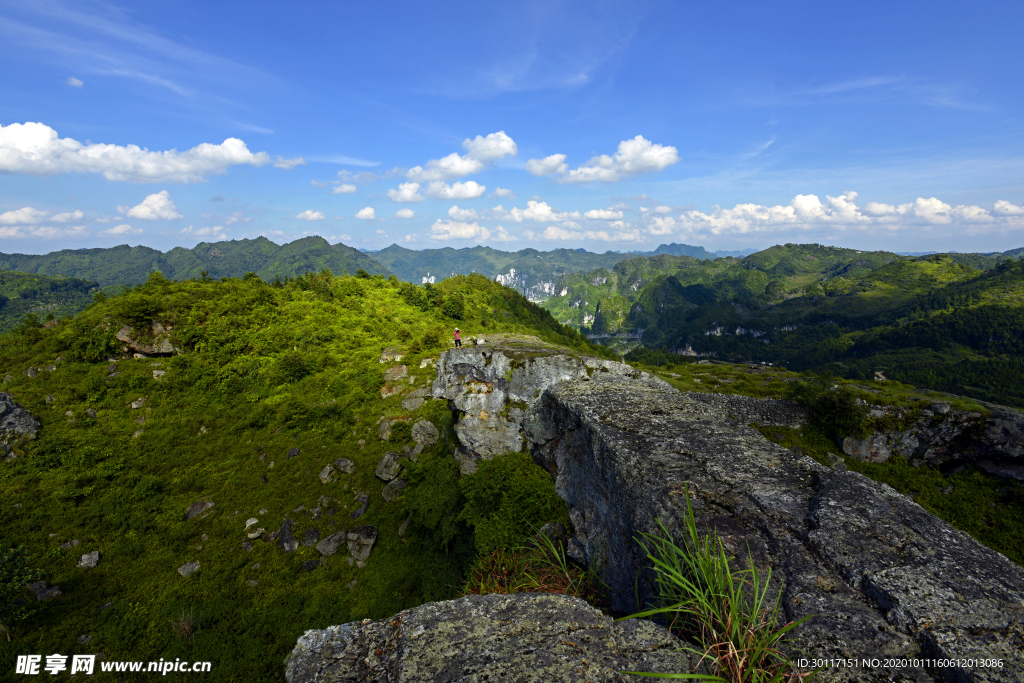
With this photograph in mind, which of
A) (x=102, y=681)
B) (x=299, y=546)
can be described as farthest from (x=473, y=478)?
(x=102, y=681)

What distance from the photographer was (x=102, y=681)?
12789mm

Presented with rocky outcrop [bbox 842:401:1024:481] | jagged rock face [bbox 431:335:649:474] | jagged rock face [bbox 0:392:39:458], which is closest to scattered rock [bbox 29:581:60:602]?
jagged rock face [bbox 0:392:39:458]

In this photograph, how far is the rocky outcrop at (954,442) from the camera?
19.7 meters

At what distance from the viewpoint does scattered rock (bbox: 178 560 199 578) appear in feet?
55.1

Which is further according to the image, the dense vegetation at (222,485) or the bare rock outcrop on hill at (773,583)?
the dense vegetation at (222,485)

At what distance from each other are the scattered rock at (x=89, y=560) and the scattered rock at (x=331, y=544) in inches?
361

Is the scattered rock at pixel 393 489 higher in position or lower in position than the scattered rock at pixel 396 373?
lower

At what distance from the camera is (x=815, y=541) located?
425 centimetres

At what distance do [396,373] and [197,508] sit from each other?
13.6 meters

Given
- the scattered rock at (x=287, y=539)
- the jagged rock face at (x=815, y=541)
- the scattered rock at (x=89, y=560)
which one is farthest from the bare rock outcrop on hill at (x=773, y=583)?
the scattered rock at (x=89, y=560)

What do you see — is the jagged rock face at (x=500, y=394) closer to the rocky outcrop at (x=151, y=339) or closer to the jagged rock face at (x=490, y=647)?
the jagged rock face at (x=490, y=647)

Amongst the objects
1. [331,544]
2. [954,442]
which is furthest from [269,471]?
[954,442]

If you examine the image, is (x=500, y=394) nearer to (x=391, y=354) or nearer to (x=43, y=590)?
(x=391, y=354)

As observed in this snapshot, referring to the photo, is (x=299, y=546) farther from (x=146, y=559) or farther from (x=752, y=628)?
(x=752, y=628)
